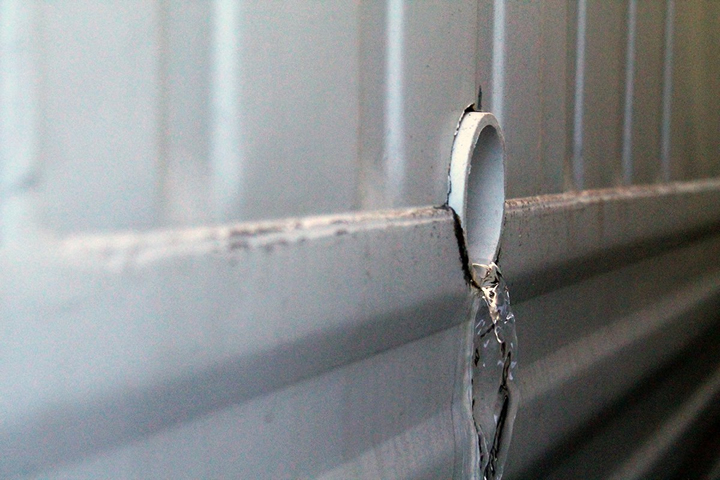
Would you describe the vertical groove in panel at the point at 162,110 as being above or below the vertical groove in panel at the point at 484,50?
below

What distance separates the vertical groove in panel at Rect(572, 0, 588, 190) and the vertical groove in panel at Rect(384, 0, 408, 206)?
799mm

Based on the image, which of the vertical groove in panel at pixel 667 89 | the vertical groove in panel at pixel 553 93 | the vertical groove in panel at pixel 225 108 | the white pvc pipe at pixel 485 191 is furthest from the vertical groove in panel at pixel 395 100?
the vertical groove in panel at pixel 667 89

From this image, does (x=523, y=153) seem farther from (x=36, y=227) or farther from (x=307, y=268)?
Answer: (x=36, y=227)

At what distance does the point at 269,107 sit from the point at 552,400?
3.64ft

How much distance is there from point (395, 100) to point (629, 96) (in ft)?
4.09

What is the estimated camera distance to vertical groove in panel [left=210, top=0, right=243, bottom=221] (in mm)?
839

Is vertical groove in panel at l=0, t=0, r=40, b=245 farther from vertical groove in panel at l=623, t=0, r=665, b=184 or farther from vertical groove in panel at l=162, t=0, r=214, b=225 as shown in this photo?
vertical groove in panel at l=623, t=0, r=665, b=184

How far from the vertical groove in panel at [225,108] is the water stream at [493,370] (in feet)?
1.96

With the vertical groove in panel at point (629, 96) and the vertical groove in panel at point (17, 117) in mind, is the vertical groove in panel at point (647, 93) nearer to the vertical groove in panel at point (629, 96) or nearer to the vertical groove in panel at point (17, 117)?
the vertical groove in panel at point (629, 96)

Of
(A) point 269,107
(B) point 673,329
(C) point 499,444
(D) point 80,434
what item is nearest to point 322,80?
(A) point 269,107

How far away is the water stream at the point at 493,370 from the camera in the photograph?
55.2 inches

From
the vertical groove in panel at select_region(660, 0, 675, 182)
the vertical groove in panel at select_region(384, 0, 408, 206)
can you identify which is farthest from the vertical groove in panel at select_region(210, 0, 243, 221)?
the vertical groove in panel at select_region(660, 0, 675, 182)

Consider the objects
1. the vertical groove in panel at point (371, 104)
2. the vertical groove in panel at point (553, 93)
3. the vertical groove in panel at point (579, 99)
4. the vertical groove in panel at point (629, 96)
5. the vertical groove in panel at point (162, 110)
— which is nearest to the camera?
the vertical groove in panel at point (162, 110)

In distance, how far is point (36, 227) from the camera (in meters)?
0.68
